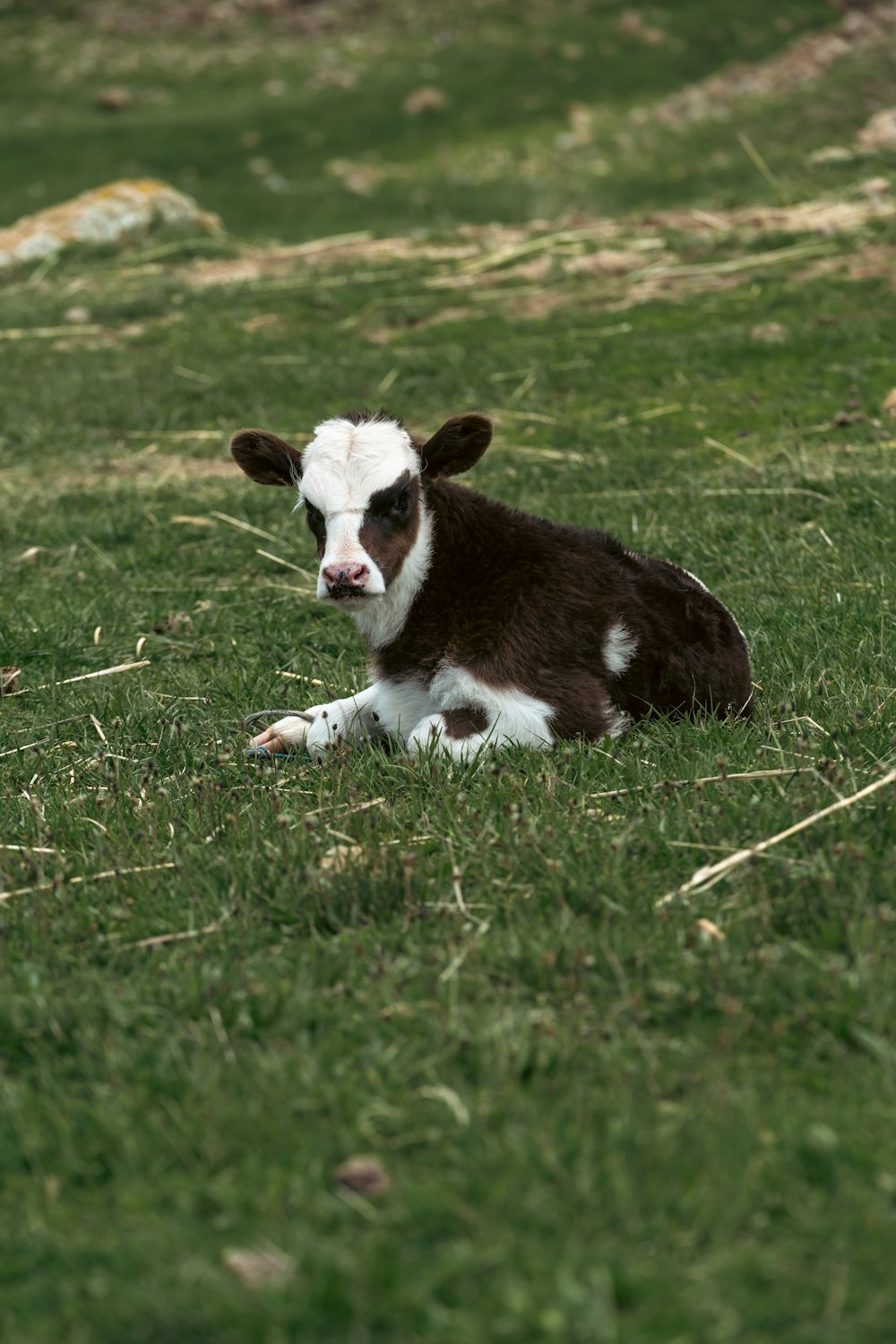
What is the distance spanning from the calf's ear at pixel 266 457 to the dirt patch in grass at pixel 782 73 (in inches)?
993

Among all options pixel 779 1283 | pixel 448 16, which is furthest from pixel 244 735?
pixel 448 16

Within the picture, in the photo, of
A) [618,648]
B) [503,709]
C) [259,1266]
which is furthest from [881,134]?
[259,1266]

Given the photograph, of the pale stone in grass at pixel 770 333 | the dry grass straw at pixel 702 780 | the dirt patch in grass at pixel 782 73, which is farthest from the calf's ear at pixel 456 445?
the dirt patch in grass at pixel 782 73

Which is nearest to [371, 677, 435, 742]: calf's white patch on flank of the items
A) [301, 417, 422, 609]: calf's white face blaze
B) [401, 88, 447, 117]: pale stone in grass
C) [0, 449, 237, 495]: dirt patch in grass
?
[301, 417, 422, 609]: calf's white face blaze

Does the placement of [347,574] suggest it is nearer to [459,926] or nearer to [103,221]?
[459,926]

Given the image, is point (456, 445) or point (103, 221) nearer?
point (456, 445)

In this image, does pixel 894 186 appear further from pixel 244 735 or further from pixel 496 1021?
pixel 496 1021

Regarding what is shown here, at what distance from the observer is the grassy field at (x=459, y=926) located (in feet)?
9.23

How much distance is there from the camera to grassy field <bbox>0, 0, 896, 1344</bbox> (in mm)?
2814

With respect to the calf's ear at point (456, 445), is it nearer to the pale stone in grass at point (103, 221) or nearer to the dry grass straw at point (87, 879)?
the dry grass straw at point (87, 879)

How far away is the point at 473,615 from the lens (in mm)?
5738

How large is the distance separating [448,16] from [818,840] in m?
35.7

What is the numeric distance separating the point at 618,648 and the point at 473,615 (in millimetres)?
551

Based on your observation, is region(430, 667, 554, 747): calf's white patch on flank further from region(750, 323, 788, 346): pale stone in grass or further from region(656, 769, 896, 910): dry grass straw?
region(750, 323, 788, 346): pale stone in grass
